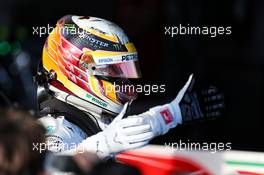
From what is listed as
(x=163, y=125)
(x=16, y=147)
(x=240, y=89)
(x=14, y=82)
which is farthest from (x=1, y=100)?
(x=16, y=147)

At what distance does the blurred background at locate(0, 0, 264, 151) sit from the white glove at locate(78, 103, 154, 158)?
121 mm

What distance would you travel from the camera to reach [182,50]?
2.84m

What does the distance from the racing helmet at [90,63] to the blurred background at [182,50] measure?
6cm

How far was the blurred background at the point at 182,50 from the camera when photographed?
9.12 feet

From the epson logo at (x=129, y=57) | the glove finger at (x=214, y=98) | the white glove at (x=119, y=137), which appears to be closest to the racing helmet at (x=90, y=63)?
Answer: the epson logo at (x=129, y=57)

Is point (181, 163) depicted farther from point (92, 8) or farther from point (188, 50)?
point (92, 8)

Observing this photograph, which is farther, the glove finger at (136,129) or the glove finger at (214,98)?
the glove finger at (214,98)

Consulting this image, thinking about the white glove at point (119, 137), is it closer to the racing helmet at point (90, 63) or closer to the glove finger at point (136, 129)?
the glove finger at point (136, 129)

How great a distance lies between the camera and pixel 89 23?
269 cm

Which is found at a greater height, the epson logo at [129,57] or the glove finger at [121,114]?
the epson logo at [129,57]

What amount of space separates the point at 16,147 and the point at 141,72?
1.14m

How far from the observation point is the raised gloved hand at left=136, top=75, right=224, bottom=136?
8.77ft

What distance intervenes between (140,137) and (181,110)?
17 cm

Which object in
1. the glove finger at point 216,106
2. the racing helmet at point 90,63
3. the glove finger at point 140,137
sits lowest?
the glove finger at point 140,137
